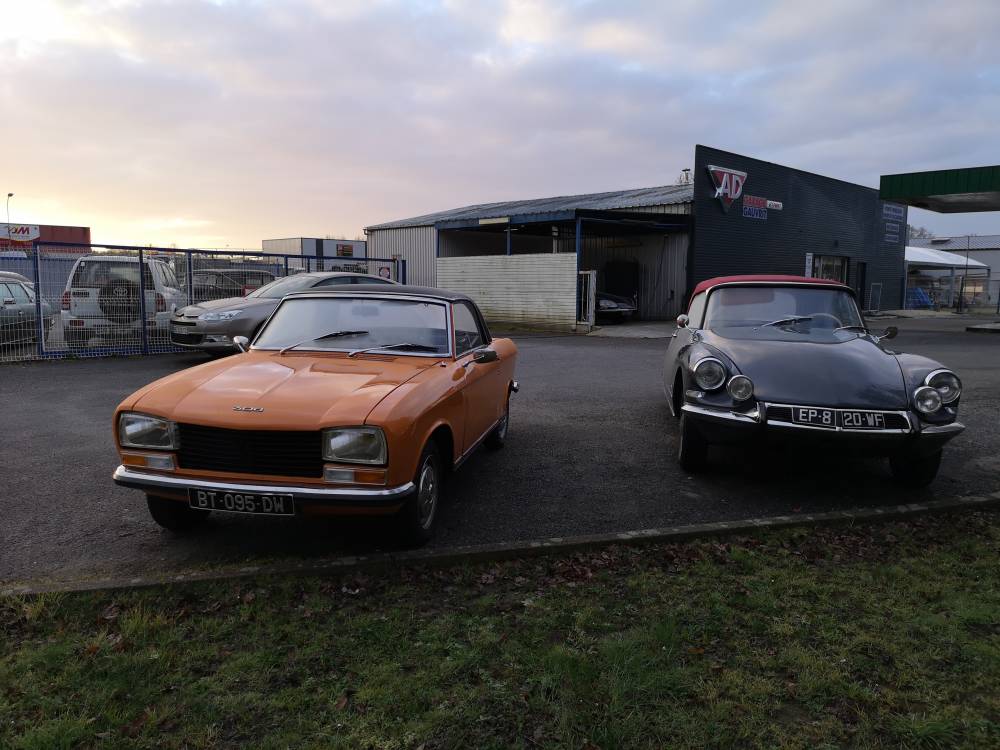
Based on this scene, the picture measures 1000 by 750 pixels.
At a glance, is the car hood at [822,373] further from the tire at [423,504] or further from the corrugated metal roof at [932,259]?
the corrugated metal roof at [932,259]

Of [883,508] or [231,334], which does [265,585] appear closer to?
[883,508]

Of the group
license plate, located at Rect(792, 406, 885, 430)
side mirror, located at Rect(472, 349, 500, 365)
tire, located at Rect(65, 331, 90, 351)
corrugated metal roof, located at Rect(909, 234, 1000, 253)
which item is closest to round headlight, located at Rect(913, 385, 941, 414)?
license plate, located at Rect(792, 406, 885, 430)

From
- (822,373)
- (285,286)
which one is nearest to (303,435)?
(822,373)

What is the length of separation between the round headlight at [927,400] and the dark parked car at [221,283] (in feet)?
40.6

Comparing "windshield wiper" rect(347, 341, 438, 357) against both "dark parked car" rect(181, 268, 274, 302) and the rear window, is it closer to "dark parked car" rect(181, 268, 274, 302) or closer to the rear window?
the rear window

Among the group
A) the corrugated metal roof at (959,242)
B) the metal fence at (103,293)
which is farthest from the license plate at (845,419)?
the corrugated metal roof at (959,242)

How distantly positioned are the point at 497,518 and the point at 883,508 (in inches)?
105

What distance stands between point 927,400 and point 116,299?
43.2 feet

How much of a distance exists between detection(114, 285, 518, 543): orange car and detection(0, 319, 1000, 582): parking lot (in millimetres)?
408

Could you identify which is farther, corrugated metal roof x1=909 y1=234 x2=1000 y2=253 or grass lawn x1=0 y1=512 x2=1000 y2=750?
corrugated metal roof x1=909 y1=234 x2=1000 y2=253

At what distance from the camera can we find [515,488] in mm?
5230

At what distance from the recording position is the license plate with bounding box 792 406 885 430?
4559mm

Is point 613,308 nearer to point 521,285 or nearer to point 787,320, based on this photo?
point 521,285

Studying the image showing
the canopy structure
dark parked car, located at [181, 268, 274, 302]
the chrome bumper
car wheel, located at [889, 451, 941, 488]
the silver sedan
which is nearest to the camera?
the chrome bumper
